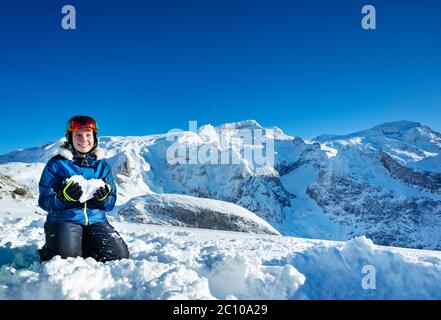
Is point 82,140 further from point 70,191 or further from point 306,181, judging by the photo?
point 306,181

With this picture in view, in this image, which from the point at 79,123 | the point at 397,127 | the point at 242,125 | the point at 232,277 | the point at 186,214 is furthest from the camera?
the point at 242,125

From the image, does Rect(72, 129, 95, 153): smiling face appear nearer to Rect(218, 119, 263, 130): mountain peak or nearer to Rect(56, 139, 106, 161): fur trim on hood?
Rect(56, 139, 106, 161): fur trim on hood

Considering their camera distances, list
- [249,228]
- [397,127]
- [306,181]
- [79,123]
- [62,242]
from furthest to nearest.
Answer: [397,127] < [306,181] < [249,228] < [79,123] < [62,242]

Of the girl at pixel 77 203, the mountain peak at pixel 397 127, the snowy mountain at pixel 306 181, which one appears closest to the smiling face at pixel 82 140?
the girl at pixel 77 203

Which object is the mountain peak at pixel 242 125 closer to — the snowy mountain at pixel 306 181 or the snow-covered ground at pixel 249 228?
the snowy mountain at pixel 306 181

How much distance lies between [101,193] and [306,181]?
142272 millimetres

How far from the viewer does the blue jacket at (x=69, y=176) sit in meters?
4.99

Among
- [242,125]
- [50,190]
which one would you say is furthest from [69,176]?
[242,125]

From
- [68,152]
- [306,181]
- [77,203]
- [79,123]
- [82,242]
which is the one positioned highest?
[79,123]

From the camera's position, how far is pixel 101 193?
5070 millimetres

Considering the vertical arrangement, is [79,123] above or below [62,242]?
above
